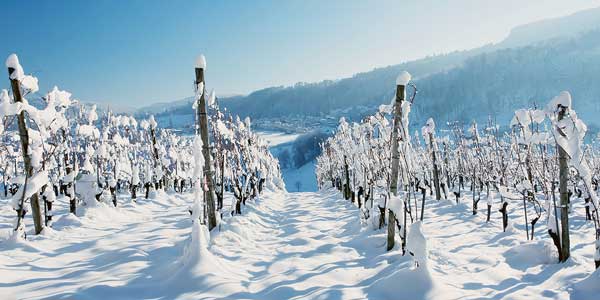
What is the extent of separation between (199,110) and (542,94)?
608 feet

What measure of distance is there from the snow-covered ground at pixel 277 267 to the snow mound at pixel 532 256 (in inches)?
0.7

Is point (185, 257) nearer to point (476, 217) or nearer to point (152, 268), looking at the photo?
point (152, 268)

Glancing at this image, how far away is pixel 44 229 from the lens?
23.8 feet

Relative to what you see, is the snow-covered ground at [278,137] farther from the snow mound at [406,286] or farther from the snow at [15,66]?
the snow mound at [406,286]

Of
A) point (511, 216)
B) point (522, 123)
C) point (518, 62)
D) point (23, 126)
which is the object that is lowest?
point (511, 216)

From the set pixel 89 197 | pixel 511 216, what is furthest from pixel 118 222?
pixel 511 216

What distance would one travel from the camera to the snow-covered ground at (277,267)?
4.45m

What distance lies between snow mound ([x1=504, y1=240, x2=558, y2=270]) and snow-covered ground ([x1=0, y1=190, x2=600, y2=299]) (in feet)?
0.06

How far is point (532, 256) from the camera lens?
21.1 ft

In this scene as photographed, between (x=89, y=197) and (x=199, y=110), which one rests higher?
(x=199, y=110)

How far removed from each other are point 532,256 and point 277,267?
15.9 feet

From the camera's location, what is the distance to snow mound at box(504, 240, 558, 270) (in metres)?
6.18

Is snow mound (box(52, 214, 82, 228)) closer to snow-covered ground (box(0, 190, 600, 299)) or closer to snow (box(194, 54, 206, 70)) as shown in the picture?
snow-covered ground (box(0, 190, 600, 299))

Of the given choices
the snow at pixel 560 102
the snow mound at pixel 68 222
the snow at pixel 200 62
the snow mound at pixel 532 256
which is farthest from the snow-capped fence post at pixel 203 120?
the snow at pixel 560 102
